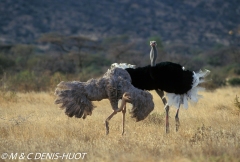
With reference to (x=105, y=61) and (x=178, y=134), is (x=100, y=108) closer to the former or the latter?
(x=178, y=134)

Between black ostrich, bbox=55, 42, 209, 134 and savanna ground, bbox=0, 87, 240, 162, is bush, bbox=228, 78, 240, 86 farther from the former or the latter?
black ostrich, bbox=55, 42, 209, 134

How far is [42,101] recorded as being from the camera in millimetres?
12273

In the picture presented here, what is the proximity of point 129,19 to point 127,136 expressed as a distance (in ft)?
140

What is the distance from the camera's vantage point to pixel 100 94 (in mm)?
7293

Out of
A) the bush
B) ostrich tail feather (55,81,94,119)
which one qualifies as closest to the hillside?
the bush

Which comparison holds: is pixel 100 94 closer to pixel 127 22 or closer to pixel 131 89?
pixel 131 89

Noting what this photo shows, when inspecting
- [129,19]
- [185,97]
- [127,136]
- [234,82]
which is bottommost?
[129,19]

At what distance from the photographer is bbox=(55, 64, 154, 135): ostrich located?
23.4ft

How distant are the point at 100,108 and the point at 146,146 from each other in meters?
4.99

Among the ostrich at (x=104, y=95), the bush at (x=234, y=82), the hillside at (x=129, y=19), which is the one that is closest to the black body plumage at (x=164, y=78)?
the ostrich at (x=104, y=95)

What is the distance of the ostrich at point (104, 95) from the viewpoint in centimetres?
714

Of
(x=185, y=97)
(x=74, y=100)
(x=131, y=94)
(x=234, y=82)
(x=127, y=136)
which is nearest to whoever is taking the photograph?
(x=127, y=136)

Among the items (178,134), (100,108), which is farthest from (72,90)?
(100,108)

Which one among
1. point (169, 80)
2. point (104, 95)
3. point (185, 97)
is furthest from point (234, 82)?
point (104, 95)
